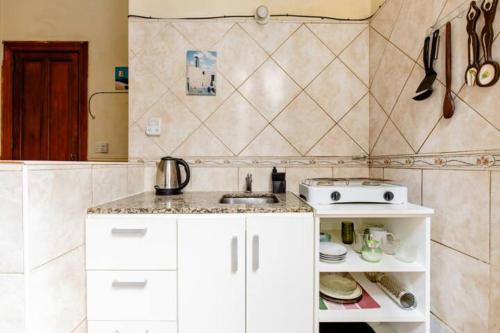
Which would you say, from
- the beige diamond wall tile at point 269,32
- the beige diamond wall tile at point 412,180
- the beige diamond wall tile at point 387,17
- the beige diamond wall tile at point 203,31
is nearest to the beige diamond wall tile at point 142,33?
the beige diamond wall tile at point 203,31

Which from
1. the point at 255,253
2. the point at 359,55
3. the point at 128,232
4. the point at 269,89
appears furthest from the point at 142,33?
the point at 255,253

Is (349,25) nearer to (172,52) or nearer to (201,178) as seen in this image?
(172,52)

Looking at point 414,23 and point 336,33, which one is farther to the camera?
point 336,33

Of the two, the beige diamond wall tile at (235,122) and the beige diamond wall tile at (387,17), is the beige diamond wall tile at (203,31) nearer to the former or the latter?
the beige diamond wall tile at (235,122)

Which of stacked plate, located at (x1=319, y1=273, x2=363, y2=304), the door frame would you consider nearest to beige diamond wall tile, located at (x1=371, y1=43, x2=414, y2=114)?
stacked plate, located at (x1=319, y1=273, x2=363, y2=304)

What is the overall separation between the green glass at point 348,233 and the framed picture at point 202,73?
1.13m

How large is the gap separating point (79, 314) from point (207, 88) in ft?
4.23

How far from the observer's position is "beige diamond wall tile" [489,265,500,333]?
0.75 meters

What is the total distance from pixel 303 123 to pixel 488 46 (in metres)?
0.92

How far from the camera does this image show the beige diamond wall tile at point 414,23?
3.42ft

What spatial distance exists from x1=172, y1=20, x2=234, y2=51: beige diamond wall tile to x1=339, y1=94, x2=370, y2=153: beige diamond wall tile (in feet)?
3.16

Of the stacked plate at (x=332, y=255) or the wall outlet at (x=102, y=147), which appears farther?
the wall outlet at (x=102, y=147)

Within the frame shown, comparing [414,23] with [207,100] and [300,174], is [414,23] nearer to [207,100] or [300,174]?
[300,174]

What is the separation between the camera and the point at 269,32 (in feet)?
5.17
